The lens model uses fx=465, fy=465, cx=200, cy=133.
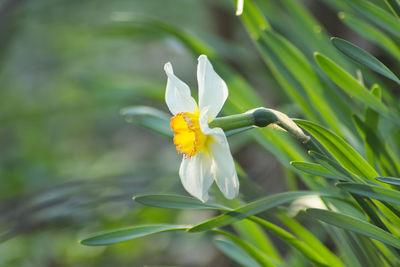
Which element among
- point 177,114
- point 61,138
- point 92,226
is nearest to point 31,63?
point 61,138

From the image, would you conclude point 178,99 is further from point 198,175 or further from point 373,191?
point 373,191

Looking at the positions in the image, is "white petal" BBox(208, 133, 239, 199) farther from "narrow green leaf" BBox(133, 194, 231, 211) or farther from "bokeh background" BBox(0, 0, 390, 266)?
"bokeh background" BBox(0, 0, 390, 266)

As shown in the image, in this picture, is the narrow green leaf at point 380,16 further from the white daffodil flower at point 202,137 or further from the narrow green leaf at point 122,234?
the narrow green leaf at point 122,234

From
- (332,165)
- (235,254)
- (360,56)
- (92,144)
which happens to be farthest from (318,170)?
(92,144)

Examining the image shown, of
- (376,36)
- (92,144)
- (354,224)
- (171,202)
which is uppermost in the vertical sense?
(92,144)

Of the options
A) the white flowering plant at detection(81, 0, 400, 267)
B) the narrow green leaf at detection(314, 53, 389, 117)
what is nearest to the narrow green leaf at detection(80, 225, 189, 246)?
the white flowering plant at detection(81, 0, 400, 267)
